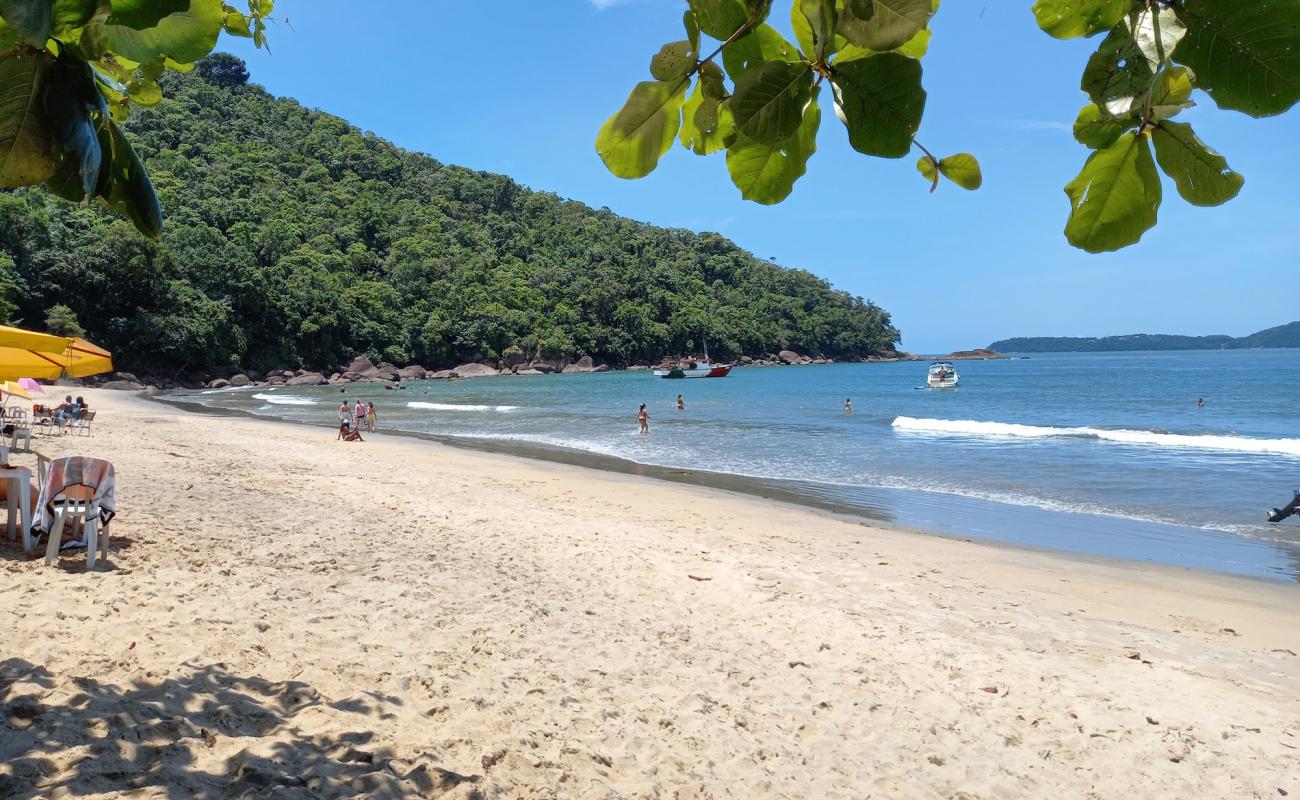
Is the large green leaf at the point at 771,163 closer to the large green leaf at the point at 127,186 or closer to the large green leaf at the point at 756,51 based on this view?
the large green leaf at the point at 756,51

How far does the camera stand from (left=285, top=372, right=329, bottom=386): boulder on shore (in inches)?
2359

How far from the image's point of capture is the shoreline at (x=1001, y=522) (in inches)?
379

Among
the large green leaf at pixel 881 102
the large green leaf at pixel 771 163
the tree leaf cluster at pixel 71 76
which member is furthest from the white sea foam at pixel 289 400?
the large green leaf at pixel 881 102

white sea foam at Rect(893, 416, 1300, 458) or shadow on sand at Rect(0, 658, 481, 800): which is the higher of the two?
shadow on sand at Rect(0, 658, 481, 800)

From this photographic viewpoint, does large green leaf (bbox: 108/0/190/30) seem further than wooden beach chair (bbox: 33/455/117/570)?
No

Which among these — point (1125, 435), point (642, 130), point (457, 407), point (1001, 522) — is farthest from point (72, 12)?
point (457, 407)

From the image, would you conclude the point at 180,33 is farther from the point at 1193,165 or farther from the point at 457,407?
the point at 457,407

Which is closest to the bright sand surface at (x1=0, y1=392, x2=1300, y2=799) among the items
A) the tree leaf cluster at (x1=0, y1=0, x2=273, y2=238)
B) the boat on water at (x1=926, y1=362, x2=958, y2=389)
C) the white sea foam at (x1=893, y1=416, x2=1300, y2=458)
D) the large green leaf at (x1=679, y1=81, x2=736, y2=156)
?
the tree leaf cluster at (x1=0, y1=0, x2=273, y2=238)

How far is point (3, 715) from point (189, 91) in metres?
108

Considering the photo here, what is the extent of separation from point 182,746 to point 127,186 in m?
2.53

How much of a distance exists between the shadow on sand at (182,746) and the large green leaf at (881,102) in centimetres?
297


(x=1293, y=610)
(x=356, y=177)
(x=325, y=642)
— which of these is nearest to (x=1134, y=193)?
(x=325, y=642)

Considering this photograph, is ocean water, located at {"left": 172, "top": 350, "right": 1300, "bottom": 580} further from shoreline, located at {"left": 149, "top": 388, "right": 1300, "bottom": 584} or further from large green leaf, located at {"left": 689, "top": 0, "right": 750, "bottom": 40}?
large green leaf, located at {"left": 689, "top": 0, "right": 750, "bottom": 40}

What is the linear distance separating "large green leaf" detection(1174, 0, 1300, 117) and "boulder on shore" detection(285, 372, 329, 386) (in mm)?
65091
